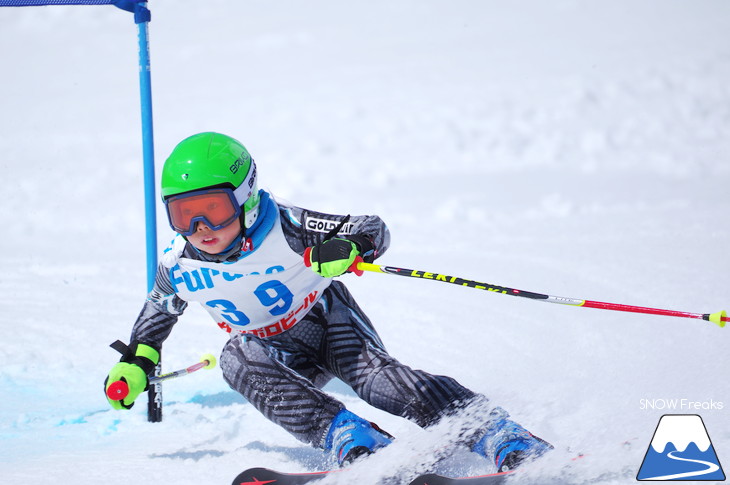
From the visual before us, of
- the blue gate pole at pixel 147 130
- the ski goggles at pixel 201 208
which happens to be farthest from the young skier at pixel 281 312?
the blue gate pole at pixel 147 130

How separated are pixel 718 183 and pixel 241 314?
6.76 metres

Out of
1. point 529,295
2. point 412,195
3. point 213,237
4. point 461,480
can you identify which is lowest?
point 412,195

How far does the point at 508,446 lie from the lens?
3.02 meters

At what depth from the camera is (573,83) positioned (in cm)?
1108

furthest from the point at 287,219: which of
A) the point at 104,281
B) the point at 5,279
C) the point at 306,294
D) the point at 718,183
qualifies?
the point at 718,183

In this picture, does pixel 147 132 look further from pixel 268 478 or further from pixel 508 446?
pixel 508 446

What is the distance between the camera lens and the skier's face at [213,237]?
314 centimetres

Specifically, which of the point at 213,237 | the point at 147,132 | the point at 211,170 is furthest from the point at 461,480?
the point at 147,132

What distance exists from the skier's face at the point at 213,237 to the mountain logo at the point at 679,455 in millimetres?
1758

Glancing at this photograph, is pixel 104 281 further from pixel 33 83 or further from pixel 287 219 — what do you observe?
pixel 33 83

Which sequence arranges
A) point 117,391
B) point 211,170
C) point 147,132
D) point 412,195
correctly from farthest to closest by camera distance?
1. point 412,195
2. point 147,132
3. point 117,391
4. point 211,170

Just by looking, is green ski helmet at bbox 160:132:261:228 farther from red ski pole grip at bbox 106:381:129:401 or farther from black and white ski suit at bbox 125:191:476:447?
red ski pole grip at bbox 106:381:129:401

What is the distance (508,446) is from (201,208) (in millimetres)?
1456

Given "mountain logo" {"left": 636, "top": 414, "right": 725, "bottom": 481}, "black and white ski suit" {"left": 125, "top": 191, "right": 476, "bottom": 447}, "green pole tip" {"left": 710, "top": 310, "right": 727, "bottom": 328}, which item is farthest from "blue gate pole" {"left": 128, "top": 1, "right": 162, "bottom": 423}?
"green pole tip" {"left": 710, "top": 310, "right": 727, "bottom": 328}
